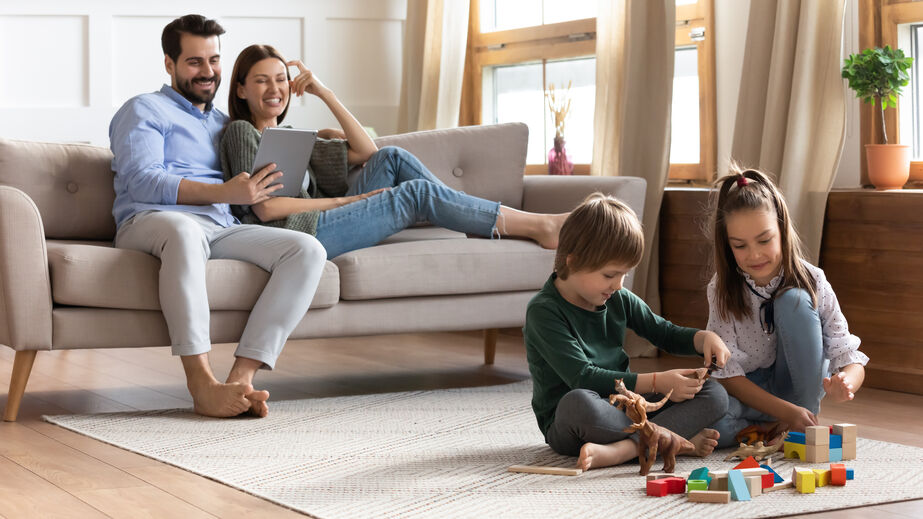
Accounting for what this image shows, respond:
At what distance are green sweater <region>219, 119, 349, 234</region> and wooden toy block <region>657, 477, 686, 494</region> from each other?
4.40ft

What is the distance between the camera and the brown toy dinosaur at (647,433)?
192 centimetres

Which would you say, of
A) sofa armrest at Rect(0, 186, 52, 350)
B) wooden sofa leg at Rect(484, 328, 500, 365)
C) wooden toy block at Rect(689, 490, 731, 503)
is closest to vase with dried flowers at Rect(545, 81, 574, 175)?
wooden sofa leg at Rect(484, 328, 500, 365)

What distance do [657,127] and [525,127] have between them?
1.53 feet

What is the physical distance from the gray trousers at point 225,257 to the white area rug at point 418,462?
0.19 meters

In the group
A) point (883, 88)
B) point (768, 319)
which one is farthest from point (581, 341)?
point (883, 88)

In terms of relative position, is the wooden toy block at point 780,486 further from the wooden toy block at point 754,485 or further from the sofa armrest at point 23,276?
the sofa armrest at point 23,276

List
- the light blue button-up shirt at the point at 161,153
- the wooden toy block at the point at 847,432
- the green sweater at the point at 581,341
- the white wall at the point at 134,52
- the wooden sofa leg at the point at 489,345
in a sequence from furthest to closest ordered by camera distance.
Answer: the white wall at the point at 134,52 → the wooden sofa leg at the point at 489,345 → the light blue button-up shirt at the point at 161,153 → the wooden toy block at the point at 847,432 → the green sweater at the point at 581,341

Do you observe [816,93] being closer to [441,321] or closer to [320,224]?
[441,321]

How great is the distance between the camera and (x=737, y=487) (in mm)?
1799

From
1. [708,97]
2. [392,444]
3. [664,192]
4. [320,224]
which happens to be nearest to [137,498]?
[392,444]

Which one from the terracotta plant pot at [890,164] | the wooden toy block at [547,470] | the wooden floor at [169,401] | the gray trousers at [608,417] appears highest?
the terracotta plant pot at [890,164]

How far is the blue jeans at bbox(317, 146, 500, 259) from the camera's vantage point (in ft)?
9.50

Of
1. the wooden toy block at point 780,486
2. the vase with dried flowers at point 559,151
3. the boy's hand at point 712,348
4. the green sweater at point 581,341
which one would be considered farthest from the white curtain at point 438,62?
the wooden toy block at point 780,486

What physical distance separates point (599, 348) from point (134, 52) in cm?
305
